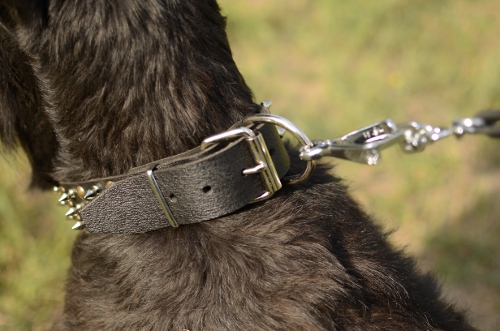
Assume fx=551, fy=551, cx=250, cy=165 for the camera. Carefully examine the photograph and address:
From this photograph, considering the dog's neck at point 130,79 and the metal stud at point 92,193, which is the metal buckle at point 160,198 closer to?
the dog's neck at point 130,79

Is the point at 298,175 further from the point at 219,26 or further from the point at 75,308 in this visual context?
the point at 75,308

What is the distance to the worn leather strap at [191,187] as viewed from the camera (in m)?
1.23

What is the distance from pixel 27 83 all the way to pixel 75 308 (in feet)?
2.06

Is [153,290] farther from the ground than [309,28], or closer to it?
closer to it

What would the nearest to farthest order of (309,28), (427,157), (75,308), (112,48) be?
1. (112,48)
2. (75,308)
3. (427,157)
4. (309,28)

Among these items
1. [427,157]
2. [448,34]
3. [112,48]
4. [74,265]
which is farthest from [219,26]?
[448,34]

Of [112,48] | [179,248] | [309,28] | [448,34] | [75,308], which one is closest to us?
[112,48]

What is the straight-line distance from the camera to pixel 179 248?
1.34 meters

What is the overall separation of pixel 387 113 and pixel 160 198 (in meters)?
2.84

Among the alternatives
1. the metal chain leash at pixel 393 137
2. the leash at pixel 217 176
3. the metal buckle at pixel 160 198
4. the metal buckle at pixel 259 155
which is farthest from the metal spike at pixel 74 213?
the metal chain leash at pixel 393 137

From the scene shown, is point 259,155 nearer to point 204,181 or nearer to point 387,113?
point 204,181

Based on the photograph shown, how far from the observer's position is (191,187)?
1239mm

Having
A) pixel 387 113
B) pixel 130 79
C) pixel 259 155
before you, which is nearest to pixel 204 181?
pixel 259 155

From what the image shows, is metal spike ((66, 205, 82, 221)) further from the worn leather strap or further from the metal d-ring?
the metal d-ring
